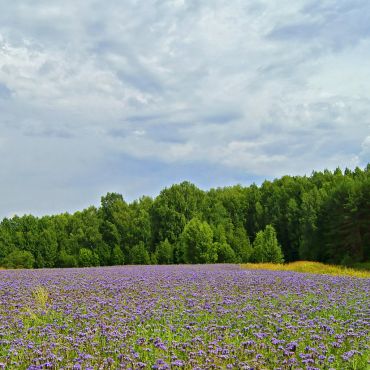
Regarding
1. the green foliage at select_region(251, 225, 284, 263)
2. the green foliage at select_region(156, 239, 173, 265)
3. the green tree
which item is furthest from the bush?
the green foliage at select_region(251, 225, 284, 263)

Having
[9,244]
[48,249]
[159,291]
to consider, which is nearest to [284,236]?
[48,249]

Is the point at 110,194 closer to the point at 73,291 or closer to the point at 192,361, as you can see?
the point at 73,291

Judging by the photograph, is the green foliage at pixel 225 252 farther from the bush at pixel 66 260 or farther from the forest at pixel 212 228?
the bush at pixel 66 260

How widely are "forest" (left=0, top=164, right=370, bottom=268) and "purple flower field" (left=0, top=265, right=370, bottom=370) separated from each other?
36.0 metres

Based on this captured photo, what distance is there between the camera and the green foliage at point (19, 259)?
65.9 meters

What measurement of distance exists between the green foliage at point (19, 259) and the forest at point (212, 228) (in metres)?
0.16

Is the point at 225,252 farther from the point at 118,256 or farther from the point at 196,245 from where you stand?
the point at 118,256

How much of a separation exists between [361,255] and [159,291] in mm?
43758

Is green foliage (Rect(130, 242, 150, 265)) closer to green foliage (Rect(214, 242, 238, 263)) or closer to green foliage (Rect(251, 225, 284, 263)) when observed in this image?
green foliage (Rect(214, 242, 238, 263))

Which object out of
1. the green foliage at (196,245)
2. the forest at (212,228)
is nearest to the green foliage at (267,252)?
the forest at (212,228)

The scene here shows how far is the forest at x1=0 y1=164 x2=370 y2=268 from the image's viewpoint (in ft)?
171

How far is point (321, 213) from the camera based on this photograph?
6038 cm

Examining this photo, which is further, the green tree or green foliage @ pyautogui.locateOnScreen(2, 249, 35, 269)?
green foliage @ pyautogui.locateOnScreen(2, 249, 35, 269)

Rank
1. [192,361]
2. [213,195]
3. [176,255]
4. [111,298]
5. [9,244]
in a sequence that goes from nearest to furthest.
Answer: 1. [192,361]
2. [111,298]
3. [176,255]
4. [9,244]
5. [213,195]
